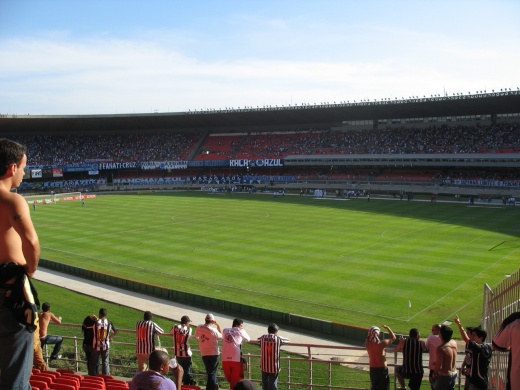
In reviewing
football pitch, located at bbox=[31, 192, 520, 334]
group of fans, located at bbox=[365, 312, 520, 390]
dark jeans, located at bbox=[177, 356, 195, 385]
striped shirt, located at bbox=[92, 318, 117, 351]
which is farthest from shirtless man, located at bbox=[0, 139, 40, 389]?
football pitch, located at bbox=[31, 192, 520, 334]

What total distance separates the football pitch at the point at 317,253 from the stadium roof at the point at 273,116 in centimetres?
1786

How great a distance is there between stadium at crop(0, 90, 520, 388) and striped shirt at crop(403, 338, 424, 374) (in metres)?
1.31

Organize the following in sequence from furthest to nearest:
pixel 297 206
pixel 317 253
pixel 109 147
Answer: pixel 109 147 → pixel 297 206 → pixel 317 253

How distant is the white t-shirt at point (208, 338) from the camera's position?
378 inches

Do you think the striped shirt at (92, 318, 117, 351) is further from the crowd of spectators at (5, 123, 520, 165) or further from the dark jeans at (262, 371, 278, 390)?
the crowd of spectators at (5, 123, 520, 165)

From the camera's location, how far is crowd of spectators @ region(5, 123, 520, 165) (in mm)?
73125

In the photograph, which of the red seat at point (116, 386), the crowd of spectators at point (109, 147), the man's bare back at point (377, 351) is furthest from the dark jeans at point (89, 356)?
the crowd of spectators at point (109, 147)

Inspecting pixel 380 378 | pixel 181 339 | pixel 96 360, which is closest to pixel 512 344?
pixel 380 378

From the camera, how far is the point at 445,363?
27.2 ft

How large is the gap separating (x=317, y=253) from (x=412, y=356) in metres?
26.0

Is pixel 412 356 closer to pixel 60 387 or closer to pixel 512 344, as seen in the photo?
pixel 512 344

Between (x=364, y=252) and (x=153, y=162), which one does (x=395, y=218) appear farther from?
(x=153, y=162)

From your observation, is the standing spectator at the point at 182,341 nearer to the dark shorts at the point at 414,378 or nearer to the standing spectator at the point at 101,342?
the standing spectator at the point at 101,342

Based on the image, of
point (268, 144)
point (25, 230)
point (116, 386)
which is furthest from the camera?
point (268, 144)
